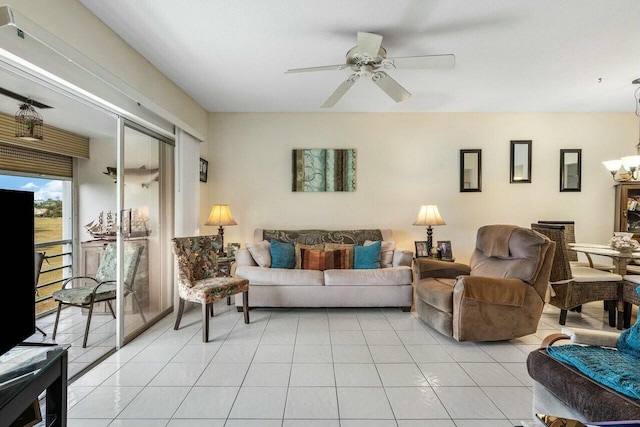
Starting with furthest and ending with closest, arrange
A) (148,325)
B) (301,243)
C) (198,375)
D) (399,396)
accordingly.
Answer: (301,243) < (148,325) < (198,375) < (399,396)

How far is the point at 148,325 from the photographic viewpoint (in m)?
2.94

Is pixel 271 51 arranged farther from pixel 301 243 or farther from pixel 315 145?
pixel 301 243

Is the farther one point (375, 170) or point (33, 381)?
point (375, 170)

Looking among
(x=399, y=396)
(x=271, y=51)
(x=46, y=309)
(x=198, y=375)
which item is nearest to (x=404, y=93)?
(x=271, y=51)

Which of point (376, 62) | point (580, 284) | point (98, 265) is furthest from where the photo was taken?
point (98, 265)

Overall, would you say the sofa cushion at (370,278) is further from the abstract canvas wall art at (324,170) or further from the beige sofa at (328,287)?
the abstract canvas wall art at (324,170)

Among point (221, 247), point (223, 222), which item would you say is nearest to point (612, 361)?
point (221, 247)

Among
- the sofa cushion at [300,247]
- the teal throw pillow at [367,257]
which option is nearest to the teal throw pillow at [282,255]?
the sofa cushion at [300,247]

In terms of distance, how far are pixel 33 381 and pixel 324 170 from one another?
11.5 ft

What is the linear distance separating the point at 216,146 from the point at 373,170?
2.27 meters

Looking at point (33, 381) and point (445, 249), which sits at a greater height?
point (445, 249)

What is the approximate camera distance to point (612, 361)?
4.37 feet

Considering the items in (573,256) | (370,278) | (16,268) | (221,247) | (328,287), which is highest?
(16,268)

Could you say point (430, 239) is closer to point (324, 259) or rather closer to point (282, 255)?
point (324, 259)
